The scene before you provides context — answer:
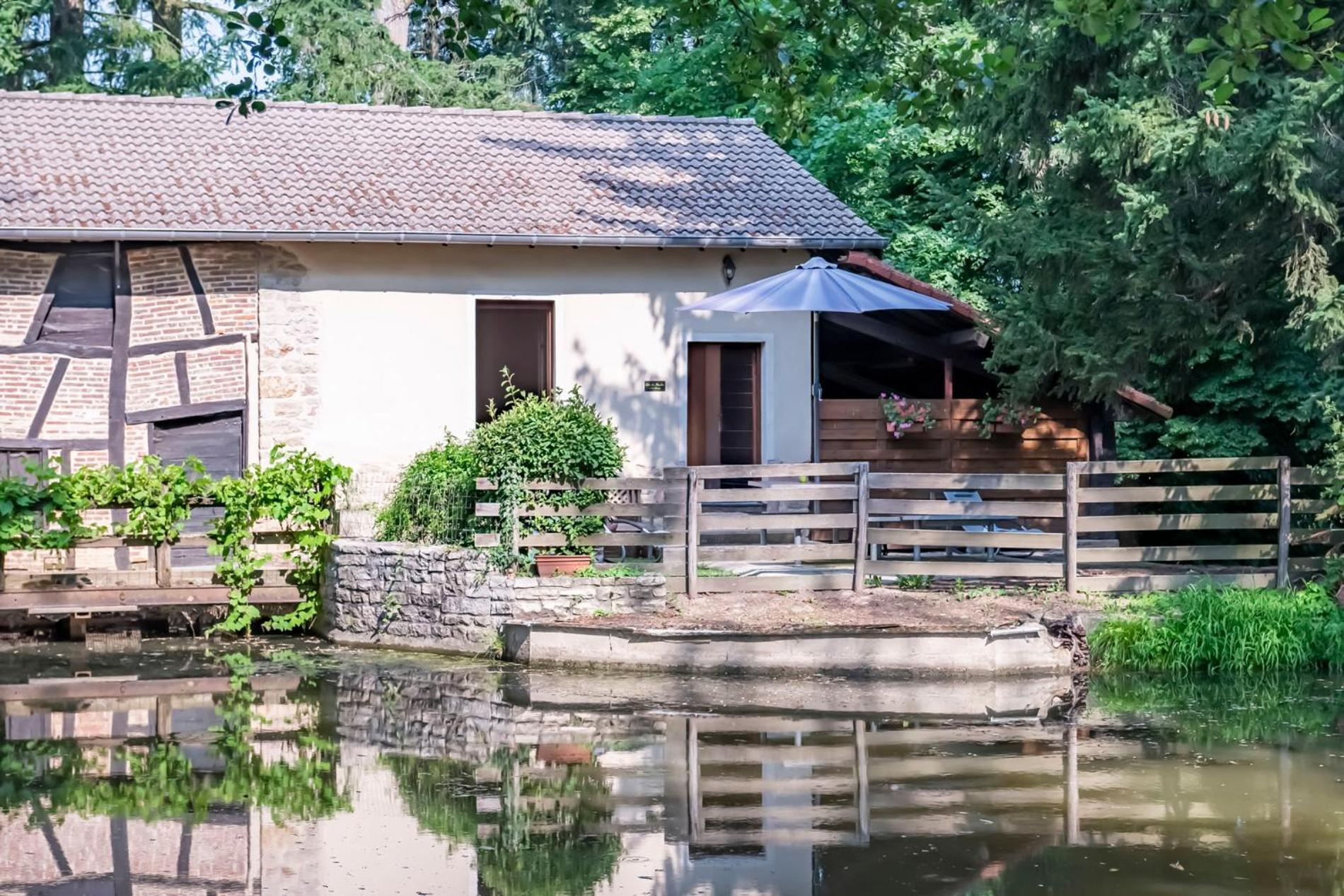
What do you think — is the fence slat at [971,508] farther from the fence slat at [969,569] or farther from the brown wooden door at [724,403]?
the brown wooden door at [724,403]

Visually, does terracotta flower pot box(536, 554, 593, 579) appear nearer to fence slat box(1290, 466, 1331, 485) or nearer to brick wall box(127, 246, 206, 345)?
brick wall box(127, 246, 206, 345)

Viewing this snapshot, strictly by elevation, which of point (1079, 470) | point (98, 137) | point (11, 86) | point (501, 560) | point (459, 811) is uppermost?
point (11, 86)

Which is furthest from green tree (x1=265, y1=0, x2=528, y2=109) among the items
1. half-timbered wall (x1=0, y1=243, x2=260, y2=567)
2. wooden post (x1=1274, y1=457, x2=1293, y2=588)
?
wooden post (x1=1274, y1=457, x2=1293, y2=588)

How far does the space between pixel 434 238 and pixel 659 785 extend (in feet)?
28.1

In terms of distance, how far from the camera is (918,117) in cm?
923

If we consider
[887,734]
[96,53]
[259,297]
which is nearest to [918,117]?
[887,734]

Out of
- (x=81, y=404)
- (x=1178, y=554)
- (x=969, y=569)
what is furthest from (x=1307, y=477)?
(x=81, y=404)

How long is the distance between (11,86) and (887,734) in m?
20.9

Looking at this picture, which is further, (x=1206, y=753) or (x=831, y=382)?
(x=831, y=382)

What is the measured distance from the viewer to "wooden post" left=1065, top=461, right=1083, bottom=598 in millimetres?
12188

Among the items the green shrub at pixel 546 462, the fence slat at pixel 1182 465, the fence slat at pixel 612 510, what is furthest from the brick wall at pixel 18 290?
the fence slat at pixel 1182 465

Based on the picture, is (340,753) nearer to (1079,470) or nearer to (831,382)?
(1079,470)

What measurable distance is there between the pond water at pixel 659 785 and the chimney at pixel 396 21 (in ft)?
62.3

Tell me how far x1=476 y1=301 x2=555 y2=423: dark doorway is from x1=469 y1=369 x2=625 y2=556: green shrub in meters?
3.14
